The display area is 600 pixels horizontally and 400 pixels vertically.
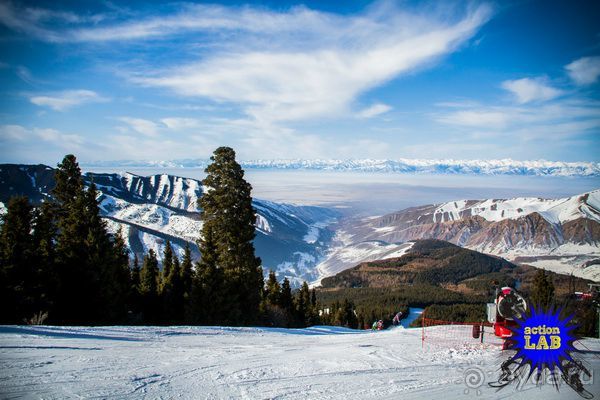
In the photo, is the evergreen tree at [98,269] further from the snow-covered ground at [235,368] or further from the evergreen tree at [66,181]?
the snow-covered ground at [235,368]

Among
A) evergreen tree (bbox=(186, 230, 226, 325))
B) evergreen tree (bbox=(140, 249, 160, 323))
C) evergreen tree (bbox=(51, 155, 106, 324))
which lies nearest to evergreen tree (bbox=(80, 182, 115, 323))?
evergreen tree (bbox=(51, 155, 106, 324))

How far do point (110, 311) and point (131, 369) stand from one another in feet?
63.6

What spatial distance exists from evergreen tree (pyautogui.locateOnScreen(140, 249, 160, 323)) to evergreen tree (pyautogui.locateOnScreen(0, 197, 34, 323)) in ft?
48.2

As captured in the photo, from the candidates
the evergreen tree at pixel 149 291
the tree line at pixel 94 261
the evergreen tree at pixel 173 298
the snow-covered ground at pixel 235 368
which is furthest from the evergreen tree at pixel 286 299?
the snow-covered ground at pixel 235 368

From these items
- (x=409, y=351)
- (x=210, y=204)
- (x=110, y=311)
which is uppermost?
(x=210, y=204)

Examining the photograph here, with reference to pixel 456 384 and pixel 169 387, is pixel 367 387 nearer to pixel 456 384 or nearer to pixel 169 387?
pixel 456 384

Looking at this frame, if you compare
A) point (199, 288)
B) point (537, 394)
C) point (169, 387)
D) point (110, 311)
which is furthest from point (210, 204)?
point (537, 394)

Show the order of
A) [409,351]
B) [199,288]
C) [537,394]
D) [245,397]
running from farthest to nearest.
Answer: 1. [199,288]
2. [409,351]
3. [537,394]
4. [245,397]

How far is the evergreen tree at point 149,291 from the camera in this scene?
37.2 meters

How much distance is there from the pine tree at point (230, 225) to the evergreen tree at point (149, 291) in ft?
39.3

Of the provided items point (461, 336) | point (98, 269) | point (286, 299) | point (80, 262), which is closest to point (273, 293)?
point (286, 299)

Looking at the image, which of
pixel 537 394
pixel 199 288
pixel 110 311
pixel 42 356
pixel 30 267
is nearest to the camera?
pixel 537 394

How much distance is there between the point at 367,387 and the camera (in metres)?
8.82

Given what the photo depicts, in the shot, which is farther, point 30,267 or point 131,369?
point 30,267
